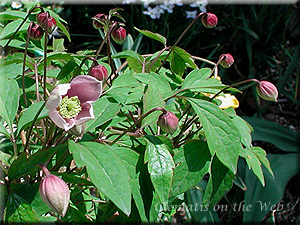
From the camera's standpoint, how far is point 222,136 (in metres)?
0.50

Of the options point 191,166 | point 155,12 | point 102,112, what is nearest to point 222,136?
point 191,166

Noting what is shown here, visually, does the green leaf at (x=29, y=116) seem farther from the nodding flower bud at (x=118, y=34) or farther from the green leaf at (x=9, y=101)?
the nodding flower bud at (x=118, y=34)

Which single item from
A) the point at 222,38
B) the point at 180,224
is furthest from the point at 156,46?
the point at 180,224

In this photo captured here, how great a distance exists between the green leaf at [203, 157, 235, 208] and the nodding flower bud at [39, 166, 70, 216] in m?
0.19

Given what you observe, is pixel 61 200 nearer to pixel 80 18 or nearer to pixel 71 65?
pixel 71 65

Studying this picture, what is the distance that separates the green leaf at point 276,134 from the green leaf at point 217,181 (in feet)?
4.37

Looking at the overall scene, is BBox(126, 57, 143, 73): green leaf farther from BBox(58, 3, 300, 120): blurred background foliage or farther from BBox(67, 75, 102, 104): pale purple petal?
BBox(58, 3, 300, 120): blurred background foliage

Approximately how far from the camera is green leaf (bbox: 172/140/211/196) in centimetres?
52

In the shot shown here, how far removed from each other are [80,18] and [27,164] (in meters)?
2.16

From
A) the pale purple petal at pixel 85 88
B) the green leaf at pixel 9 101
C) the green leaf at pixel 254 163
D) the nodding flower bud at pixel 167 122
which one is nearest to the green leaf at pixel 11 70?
the green leaf at pixel 9 101

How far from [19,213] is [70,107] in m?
0.14

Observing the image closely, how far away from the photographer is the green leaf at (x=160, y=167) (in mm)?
469

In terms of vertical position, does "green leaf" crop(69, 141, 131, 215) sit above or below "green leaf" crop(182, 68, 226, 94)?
below

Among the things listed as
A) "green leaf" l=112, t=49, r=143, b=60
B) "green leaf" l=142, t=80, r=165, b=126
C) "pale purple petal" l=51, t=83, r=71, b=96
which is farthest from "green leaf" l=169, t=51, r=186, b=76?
"pale purple petal" l=51, t=83, r=71, b=96
